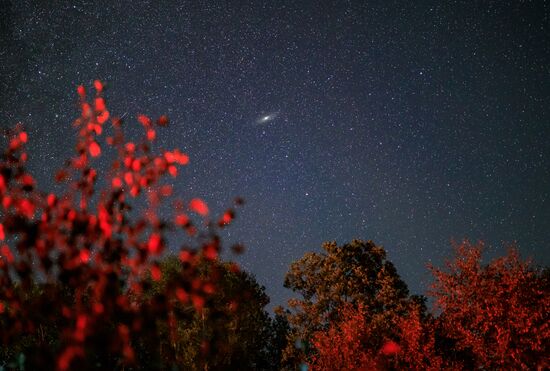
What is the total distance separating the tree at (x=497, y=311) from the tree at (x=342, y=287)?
8429 mm

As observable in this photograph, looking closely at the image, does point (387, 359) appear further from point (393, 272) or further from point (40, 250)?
point (40, 250)

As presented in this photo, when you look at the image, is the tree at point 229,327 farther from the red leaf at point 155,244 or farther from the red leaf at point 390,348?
the red leaf at point 155,244

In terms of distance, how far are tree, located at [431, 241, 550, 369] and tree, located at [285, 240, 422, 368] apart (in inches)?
332

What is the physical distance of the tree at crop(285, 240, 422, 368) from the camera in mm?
32656

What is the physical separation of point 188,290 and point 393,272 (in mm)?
33500

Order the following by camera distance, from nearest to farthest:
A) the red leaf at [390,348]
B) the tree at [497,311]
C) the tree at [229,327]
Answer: the tree at [497,311]
the red leaf at [390,348]
the tree at [229,327]

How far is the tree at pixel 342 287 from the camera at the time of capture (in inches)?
1286

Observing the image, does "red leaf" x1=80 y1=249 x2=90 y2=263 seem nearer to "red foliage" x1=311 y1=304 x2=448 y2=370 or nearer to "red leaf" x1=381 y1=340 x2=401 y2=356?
"red foliage" x1=311 y1=304 x2=448 y2=370

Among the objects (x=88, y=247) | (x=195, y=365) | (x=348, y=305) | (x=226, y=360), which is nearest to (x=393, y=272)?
(x=348, y=305)

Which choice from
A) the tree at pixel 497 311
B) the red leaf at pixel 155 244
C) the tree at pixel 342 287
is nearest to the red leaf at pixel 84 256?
the red leaf at pixel 155 244

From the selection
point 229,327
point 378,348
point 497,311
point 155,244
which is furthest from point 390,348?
point 155,244

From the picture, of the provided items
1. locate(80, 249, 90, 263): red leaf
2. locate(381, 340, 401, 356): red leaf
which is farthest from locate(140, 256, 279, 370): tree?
locate(80, 249, 90, 263): red leaf

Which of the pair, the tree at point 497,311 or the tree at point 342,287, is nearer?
the tree at point 497,311

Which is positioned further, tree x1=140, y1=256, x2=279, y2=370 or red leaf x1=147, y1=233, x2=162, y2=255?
tree x1=140, y1=256, x2=279, y2=370
